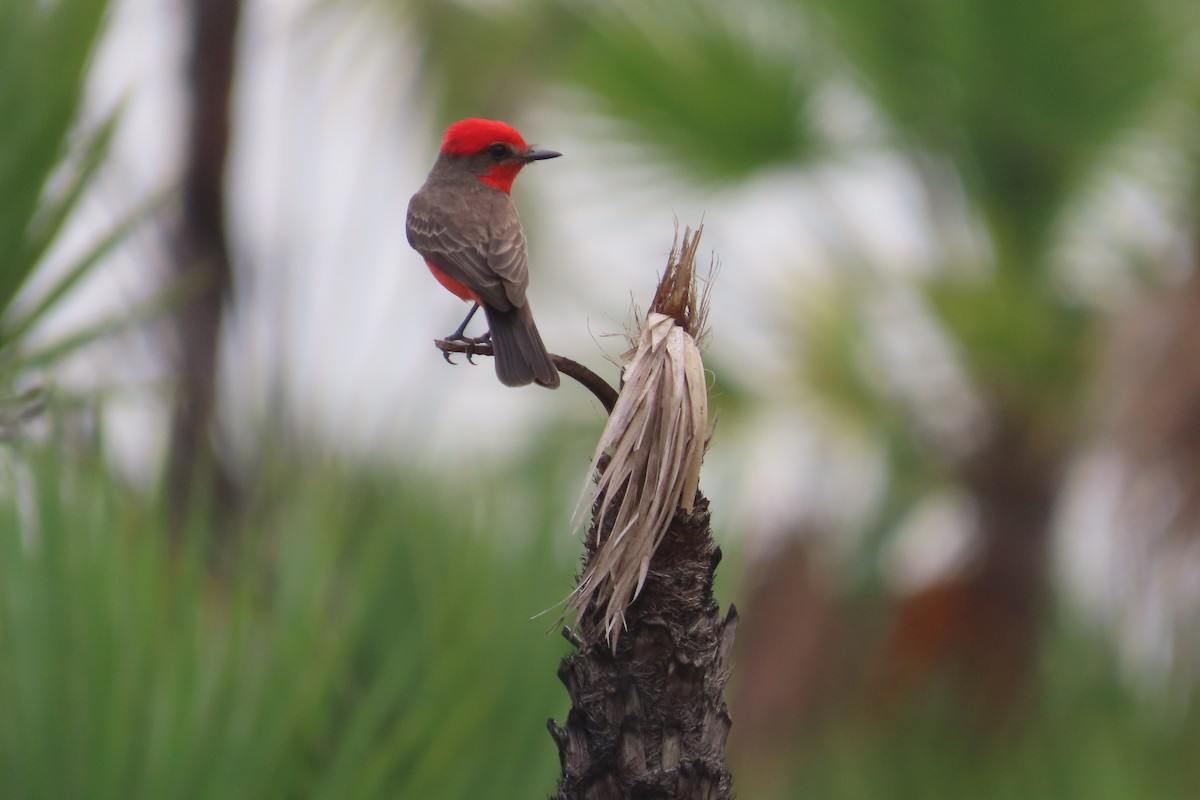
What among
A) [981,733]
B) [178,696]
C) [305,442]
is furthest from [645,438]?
[981,733]

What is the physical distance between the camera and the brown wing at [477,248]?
3.00 metres

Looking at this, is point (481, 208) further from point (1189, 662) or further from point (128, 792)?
point (1189, 662)

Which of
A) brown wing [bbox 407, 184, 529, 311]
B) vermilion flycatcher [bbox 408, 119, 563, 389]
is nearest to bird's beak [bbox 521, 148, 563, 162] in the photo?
vermilion flycatcher [bbox 408, 119, 563, 389]

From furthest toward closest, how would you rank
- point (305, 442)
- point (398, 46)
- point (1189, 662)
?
point (398, 46)
point (1189, 662)
point (305, 442)

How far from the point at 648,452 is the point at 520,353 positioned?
726mm

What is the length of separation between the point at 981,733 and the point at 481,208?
4382 mm

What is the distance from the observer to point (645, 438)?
6.27ft

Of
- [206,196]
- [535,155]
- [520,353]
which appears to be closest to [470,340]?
[520,353]

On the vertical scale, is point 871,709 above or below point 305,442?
above

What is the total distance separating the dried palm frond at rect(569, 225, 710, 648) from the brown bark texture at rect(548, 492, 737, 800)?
3 centimetres

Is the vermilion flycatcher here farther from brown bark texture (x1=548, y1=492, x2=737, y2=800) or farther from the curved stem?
brown bark texture (x1=548, y1=492, x2=737, y2=800)

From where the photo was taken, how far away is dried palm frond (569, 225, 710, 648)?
1.86m

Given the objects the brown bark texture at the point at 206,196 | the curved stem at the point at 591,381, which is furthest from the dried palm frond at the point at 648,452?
the brown bark texture at the point at 206,196

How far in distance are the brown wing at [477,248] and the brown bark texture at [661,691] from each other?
114cm
